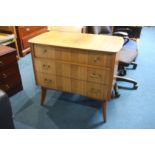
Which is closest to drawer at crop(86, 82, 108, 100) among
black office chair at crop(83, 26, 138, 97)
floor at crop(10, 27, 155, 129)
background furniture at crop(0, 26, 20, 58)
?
floor at crop(10, 27, 155, 129)

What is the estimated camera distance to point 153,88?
221 cm

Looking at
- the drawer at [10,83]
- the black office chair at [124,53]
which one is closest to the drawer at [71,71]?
the black office chair at [124,53]

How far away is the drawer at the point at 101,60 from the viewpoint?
1.32 metres

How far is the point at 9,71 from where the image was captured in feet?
6.38

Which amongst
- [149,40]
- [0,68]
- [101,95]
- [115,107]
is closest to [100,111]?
[115,107]

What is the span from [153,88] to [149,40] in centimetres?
211

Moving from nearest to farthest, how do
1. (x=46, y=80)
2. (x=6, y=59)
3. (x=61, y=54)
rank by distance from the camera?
(x=61, y=54) → (x=46, y=80) → (x=6, y=59)

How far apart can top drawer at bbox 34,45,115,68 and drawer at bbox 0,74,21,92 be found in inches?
25.6

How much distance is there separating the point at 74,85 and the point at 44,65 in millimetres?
340

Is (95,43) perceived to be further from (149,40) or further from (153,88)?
(149,40)

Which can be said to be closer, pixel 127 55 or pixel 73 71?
pixel 73 71

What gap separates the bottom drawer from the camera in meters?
1.50

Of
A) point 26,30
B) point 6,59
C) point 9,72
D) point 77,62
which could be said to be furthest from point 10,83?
point 26,30

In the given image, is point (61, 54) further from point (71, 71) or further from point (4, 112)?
point (4, 112)
